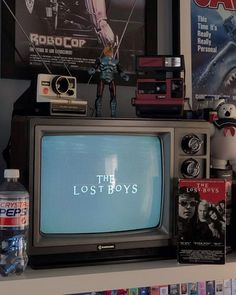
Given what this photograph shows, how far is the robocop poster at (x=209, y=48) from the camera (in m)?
1.76

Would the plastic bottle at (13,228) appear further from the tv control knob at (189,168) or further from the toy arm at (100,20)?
the toy arm at (100,20)

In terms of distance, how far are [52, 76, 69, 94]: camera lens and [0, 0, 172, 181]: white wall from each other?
283 millimetres

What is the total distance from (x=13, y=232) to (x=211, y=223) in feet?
1.61

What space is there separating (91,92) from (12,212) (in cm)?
60

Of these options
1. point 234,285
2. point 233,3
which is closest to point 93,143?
point 234,285

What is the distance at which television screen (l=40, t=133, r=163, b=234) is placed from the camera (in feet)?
4.07

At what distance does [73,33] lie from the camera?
1617 millimetres

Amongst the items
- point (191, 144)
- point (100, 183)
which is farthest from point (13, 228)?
point (191, 144)

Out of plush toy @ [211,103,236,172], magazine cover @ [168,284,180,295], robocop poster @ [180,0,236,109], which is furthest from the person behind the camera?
robocop poster @ [180,0,236,109]

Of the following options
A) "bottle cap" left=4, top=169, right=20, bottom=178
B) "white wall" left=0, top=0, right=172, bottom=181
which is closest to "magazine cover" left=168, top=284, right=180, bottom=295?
"white wall" left=0, top=0, right=172, bottom=181

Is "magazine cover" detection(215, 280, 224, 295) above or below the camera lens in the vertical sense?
below

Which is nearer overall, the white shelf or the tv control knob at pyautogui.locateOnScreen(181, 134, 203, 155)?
the white shelf

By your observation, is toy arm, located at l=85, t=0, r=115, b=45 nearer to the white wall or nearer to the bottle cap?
the white wall

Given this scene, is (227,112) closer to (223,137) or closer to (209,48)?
(223,137)
